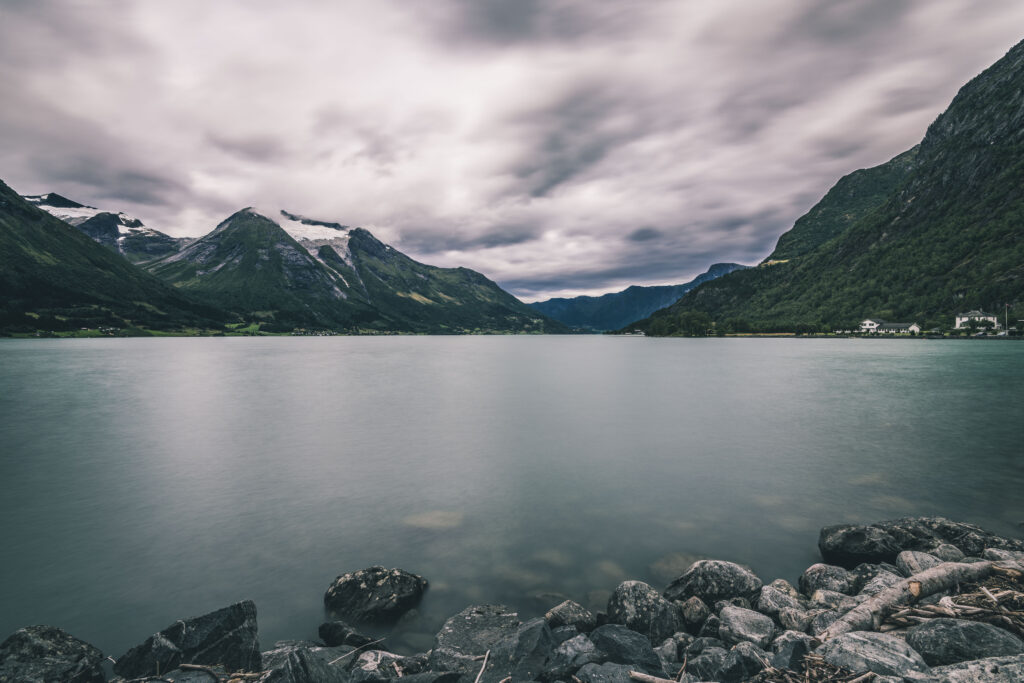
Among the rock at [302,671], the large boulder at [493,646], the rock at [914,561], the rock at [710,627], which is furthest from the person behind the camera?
the rock at [914,561]

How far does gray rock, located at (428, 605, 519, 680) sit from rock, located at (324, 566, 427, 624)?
213 cm

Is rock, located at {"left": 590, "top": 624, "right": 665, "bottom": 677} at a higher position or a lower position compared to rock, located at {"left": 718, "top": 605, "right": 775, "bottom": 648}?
higher

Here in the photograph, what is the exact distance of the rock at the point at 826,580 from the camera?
12.2 meters

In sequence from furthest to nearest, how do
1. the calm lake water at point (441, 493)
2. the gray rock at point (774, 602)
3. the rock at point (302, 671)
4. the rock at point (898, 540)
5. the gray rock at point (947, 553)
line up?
1. the calm lake water at point (441, 493)
2. the rock at point (898, 540)
3. the gray rock at point (947, 553)
4. the gray rock at point (774, 602)
5. the rock at point (302, 671)

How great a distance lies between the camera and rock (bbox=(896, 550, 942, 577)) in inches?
476

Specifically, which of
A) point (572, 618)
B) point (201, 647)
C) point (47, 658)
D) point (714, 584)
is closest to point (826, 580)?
point (714, 584)

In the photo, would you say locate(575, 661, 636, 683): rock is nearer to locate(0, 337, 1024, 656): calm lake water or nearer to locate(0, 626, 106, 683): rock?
locate(0, 337, 1024, 656): calm lake water

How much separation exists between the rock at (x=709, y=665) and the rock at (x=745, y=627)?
5.26 feet

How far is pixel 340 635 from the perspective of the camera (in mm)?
10555

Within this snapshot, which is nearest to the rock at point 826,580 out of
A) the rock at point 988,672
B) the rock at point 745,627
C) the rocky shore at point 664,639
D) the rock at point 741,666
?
the rocky shore at point 664,639

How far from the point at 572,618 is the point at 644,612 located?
5.74 ft

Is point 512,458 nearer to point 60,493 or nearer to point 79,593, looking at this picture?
point 79,593

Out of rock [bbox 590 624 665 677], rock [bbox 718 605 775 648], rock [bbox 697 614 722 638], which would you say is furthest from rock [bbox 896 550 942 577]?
rock [bbox 590 624 665 677]

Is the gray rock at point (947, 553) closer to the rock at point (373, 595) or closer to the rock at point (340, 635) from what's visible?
the rock at point (373, 595)
